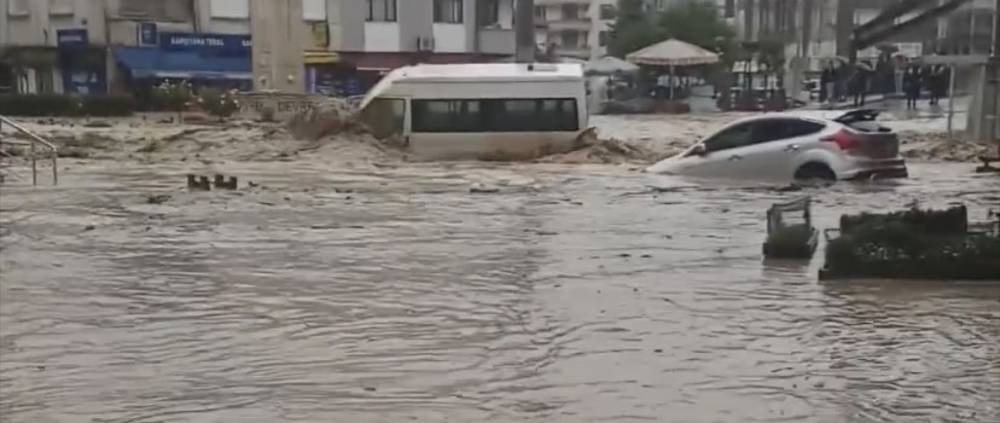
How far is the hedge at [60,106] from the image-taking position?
39.8m

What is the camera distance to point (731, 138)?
66.2 feet

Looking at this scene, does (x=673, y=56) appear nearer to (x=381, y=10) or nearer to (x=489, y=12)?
(x=489, y=12)

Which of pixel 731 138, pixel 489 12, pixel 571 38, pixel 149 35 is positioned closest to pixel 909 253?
pixel 731 138

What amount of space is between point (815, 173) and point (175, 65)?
30697 mm

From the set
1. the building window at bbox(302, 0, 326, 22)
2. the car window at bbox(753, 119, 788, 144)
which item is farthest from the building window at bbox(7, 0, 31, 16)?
the car window at bbox(753, 119, 788, 144)

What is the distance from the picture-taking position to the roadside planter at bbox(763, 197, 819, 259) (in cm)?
1235

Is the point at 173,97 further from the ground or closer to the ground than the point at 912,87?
closer to the ground

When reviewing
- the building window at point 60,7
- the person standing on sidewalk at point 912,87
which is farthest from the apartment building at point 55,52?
the person standing on sidewalk at point 912,87

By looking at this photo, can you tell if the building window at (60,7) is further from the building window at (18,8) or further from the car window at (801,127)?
the car window at (801,127)

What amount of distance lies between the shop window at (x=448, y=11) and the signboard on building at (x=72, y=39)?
13.1 metres

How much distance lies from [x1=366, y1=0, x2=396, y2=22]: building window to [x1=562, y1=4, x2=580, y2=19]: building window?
154 ft

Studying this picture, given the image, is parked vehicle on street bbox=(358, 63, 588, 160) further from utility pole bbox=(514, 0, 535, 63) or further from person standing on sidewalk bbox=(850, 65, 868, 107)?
person standing on sidewalk bbox=(850, 65, 868, 107)

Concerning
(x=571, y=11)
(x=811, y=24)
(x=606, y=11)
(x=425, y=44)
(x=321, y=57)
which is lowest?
(x=321, y=57)

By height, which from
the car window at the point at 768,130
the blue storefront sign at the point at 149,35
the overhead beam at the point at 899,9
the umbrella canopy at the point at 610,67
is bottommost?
the car window at the point at 768,130
